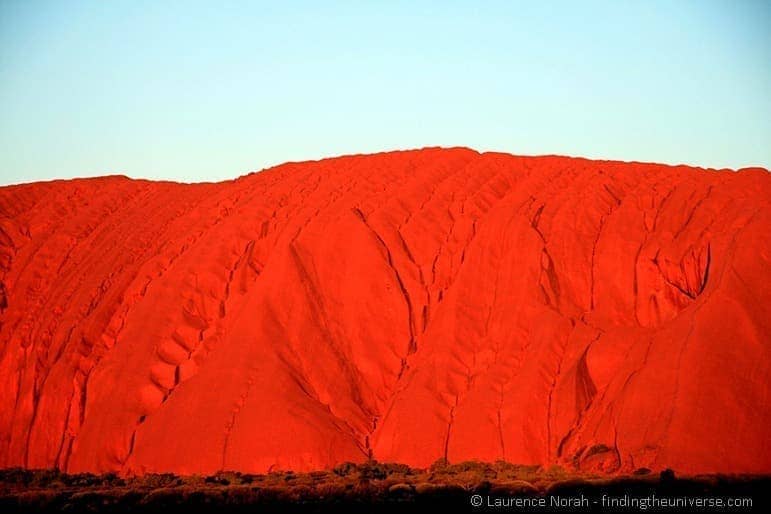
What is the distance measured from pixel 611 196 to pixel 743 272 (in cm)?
1155

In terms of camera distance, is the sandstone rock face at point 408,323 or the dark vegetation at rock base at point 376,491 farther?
the sandstone rock face at point 408,323

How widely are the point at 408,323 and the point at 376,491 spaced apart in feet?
51.4

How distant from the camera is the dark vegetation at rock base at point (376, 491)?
126 ft

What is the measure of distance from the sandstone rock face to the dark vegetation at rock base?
2.55 meters

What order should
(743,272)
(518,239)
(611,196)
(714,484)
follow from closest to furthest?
(714,484) → (743,272) → (518,239) → (611,196)

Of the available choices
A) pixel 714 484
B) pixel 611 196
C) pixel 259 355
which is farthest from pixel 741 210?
pixel 259 355

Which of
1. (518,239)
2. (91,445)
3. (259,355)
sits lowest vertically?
(91,445)

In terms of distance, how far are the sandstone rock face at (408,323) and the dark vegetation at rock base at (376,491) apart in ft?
8.37

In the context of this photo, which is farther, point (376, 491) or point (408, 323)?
point (408, 323)

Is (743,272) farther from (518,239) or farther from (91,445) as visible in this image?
(91,445)

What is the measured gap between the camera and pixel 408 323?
55.5 meters

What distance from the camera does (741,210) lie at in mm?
54125

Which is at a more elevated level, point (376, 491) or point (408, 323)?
point (408, 323)

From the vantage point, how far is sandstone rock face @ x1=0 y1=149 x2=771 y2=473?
47688 millimetres
